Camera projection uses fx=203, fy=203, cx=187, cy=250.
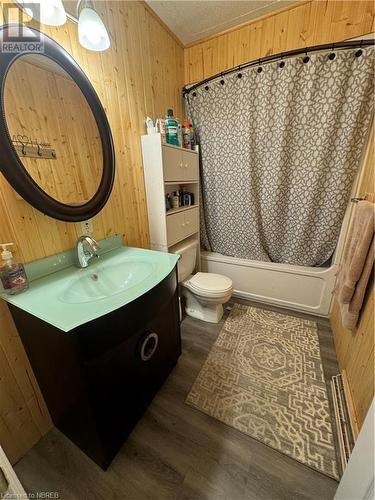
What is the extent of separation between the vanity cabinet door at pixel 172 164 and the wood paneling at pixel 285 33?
0.90 metres

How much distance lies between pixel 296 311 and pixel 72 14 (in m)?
2.56

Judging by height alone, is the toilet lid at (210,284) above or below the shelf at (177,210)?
below

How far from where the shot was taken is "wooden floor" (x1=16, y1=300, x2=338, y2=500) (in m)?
0.87

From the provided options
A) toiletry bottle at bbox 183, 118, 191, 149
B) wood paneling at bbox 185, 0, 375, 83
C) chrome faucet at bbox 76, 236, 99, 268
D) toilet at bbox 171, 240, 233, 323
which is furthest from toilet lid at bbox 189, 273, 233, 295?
wood paneling at bbox 185, 0, 375, 83

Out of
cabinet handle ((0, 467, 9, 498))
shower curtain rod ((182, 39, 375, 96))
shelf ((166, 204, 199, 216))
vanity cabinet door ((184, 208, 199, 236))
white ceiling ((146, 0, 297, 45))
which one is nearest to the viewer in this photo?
cabinet handle ((0, 467, 9, 498))

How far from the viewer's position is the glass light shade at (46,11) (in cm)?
79

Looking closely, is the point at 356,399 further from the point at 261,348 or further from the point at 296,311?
the point at 296,311

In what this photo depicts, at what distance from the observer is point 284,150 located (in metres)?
1.63

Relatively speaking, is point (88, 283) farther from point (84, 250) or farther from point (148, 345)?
point (148, 345)

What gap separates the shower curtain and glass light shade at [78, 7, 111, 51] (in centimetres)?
105

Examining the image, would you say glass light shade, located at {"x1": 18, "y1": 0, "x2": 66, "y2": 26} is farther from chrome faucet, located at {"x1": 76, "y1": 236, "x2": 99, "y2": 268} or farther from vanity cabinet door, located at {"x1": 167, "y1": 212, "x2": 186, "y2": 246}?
vanity cabinet door, located at {"x1": 167, "y1": 212, "x2": 186, "y2": 246}

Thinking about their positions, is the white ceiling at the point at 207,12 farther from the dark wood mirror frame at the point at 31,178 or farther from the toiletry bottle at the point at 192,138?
the dark wood mirror frame at the point at 31,178

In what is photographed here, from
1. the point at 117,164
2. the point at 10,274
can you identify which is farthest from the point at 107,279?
the point at 117,164

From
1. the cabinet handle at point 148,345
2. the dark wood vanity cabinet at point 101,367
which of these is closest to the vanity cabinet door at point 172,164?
the dark wood vanity cabinet at point 101,367
